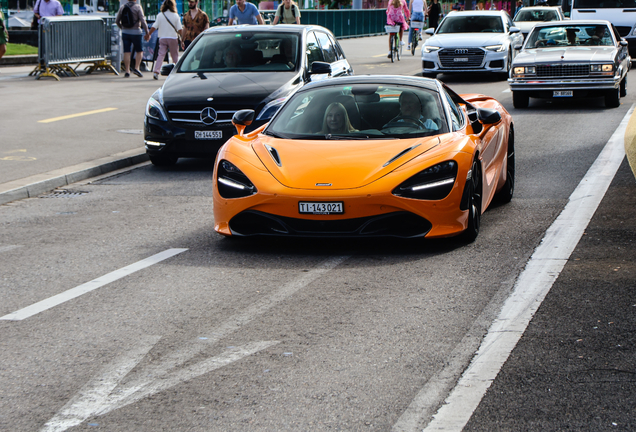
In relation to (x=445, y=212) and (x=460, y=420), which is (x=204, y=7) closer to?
(x=445, y=212)

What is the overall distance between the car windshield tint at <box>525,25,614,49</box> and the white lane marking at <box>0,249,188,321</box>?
1321cm

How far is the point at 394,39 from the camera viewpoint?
101 ft

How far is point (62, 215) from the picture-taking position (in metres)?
9.20

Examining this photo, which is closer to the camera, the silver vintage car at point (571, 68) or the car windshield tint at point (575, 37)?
the silver vintage car at point (571, 68)

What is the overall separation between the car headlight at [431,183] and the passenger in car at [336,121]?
1137 millimetres

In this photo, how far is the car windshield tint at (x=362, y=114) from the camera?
780cm

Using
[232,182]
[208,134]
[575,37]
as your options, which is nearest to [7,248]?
[232,182]

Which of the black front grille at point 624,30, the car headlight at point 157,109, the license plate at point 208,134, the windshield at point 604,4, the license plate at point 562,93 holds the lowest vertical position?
the license plate at point 208,134

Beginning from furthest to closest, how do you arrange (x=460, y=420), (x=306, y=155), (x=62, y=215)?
(x=62, y=215), (x=306, y=155), (x=460, y=420)

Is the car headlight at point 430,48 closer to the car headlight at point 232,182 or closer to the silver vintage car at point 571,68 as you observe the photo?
the silver vintage car at point 571,68

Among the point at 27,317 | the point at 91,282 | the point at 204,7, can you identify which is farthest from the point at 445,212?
the point at 204,7

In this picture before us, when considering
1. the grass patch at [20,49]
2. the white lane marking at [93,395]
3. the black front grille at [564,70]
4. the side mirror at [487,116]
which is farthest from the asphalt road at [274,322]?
the grass patch at [20,49]

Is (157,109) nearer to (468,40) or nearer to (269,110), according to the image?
(269,110)

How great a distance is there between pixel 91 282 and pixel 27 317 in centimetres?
88
